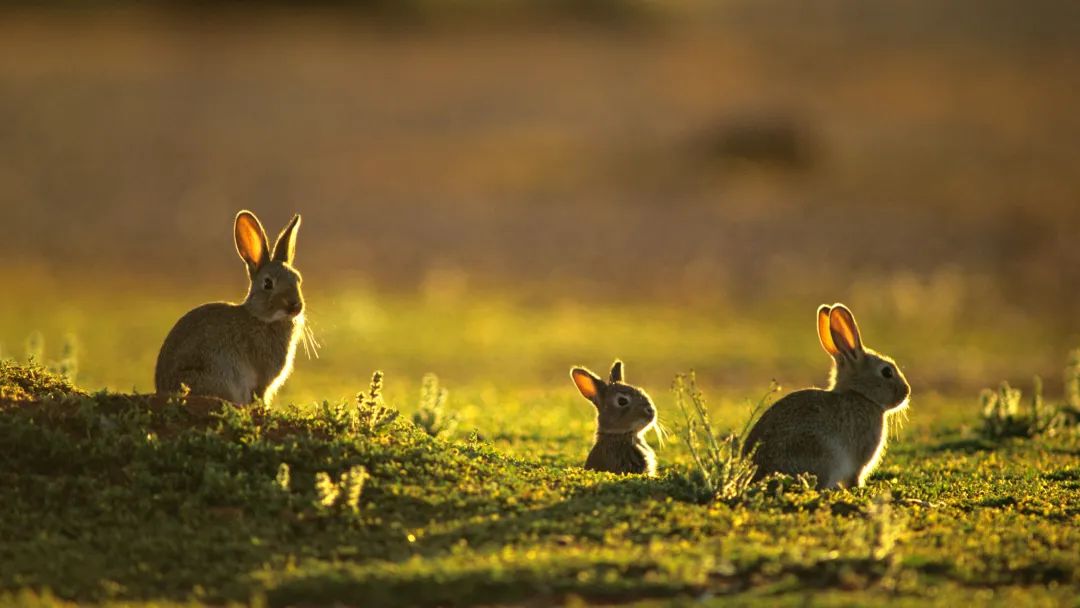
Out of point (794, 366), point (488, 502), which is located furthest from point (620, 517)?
point (794, 366)

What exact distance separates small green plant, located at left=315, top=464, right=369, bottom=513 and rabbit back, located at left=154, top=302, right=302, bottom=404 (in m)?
2.14

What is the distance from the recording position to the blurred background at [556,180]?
3180 centimetres

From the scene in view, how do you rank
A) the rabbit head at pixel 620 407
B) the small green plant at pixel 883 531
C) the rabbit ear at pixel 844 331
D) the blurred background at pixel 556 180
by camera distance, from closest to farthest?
the small green plant at pixel 883 531 → the rabbit ear at pixel 844 331 → the rabbit head at pixel 620 407 → the blurred background at pixel 556 180

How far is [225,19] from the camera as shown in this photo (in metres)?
64.6

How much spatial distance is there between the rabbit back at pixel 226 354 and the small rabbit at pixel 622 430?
2.86 meters

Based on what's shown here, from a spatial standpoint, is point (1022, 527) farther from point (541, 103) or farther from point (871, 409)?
point (541, 103)

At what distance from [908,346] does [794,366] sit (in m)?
4.57

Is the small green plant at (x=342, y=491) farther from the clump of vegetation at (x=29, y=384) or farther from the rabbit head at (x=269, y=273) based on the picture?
the clump of vegetation at (x=29, y=384)

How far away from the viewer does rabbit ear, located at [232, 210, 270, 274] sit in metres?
14.1

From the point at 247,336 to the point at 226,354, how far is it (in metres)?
0.28

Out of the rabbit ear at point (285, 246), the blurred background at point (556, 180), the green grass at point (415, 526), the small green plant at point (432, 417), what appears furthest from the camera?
the blurred background at point (556, 180)

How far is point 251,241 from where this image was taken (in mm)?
14203

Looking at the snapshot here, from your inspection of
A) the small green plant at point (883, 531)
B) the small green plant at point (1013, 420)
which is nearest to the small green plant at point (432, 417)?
the small green plant at point (883, 531)

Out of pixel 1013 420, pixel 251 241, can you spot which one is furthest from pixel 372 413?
pixel 1013 420
